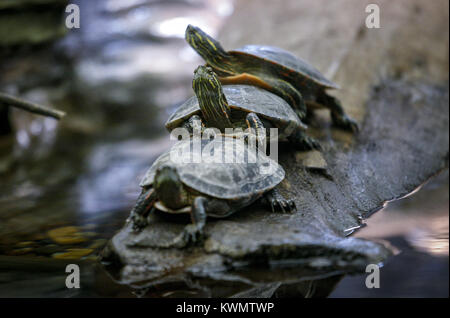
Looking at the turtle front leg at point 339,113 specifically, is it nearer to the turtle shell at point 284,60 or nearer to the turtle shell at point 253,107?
the turtle shell at point 284,60

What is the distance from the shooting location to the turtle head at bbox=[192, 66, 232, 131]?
9.94 ft

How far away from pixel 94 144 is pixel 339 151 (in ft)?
20.0

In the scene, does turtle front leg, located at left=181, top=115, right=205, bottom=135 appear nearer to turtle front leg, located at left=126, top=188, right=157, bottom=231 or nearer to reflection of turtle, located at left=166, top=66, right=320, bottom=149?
reflection of turtle, located at left=166, top=66, right=320, bottom=149

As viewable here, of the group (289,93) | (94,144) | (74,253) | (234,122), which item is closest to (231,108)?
(234,122)

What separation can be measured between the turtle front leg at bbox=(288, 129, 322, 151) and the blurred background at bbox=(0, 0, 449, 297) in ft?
3.06

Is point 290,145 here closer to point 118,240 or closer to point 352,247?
point 352,247

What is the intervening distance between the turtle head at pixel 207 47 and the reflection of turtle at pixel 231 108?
0.54m

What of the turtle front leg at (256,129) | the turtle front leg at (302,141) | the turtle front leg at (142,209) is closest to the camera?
the turtle front leg at (142,209)

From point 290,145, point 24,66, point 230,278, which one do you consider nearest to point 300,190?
point 290,145

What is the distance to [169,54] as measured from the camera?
12484 millimetres

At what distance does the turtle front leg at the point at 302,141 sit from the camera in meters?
3.89

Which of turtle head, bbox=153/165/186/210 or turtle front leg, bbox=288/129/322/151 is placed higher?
turtle front leg, bbox=288/129/322/151

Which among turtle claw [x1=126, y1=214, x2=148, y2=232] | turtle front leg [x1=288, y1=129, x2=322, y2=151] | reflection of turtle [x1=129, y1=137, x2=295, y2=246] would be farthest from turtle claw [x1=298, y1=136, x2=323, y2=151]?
turtle claw [x1=126, y1=214, x2=148, y2=232]

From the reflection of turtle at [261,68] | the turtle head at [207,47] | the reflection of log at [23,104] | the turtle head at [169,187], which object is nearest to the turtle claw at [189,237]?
the turtle head at [169,187]
